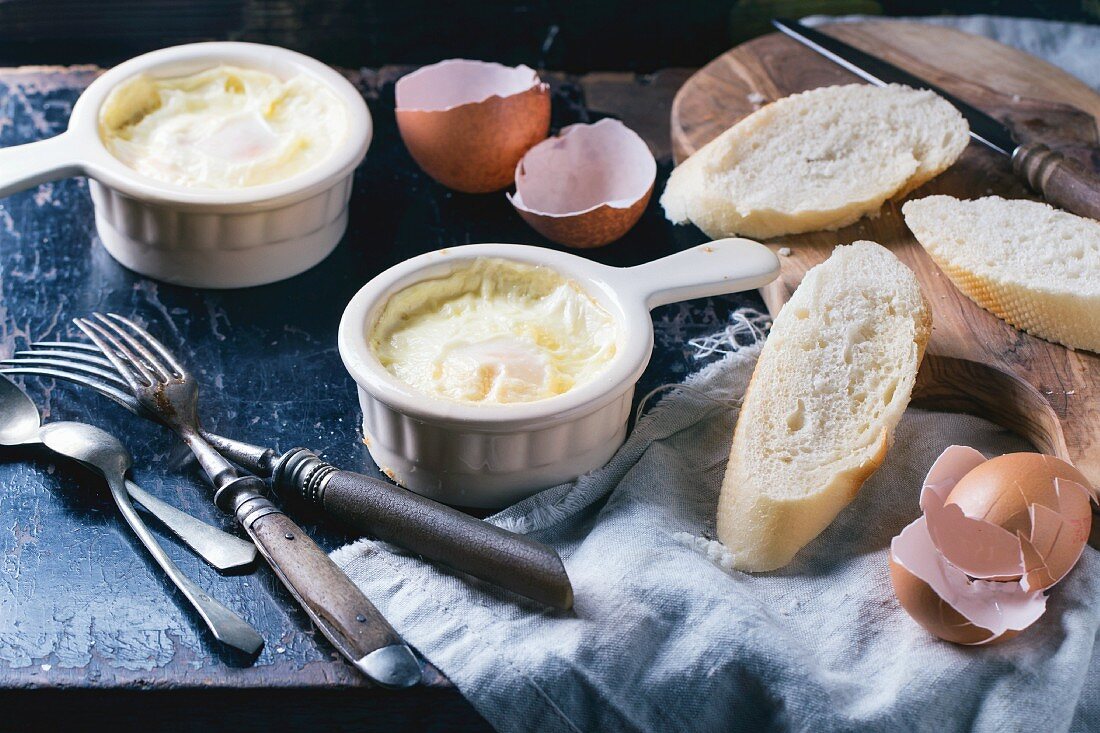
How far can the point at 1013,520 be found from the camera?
1.52 metres

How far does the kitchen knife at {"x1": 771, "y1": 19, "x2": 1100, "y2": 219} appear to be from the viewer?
2246mm

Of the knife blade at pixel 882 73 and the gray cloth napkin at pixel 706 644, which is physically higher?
the knife blade at pixel 882 73

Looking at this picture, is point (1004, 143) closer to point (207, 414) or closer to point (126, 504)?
point (207, 414)

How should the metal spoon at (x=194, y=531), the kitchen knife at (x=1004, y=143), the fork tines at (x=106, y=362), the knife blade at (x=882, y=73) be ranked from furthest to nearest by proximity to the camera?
1. the knife blade at (x=882, y=73)
2. the kitchen knife at (x=1004, y=143)
3. the fork tines at (x=106, y=362)
4. the metal spoon at (x=194, y=531)

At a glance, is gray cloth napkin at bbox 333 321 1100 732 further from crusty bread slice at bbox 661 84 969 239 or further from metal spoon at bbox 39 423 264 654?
crusty bread slice at bbox 661 84 969 239

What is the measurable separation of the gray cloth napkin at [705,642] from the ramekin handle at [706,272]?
365mm

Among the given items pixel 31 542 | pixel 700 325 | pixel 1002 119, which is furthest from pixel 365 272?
pixel 1002 119

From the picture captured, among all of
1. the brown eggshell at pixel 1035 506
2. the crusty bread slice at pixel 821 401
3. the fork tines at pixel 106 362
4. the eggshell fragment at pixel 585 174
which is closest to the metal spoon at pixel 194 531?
the fork tines at pixel 106 362

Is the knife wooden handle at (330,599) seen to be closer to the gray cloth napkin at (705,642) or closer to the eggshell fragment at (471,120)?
the gray cloth napkin at (705,642)

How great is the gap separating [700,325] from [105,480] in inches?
42.3

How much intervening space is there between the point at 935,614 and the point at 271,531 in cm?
90

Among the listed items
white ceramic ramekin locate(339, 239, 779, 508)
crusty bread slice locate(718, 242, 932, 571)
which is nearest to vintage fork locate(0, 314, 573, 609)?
white ceramic ramekin locate(339, 239, 779, 508)

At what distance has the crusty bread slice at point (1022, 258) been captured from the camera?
2.00m

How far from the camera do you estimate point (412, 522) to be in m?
1.61
